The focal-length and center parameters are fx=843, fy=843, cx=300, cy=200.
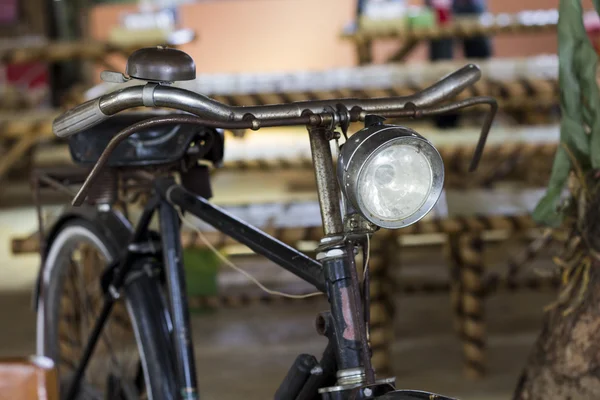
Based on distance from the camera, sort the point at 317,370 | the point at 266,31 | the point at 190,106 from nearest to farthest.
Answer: the point at 190,106
the point at 317,370
the point at 266,31

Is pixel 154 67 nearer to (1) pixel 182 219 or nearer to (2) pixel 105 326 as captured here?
(1) pixel 182 219

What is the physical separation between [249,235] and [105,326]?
0.64 m

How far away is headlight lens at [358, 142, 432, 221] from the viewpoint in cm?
89

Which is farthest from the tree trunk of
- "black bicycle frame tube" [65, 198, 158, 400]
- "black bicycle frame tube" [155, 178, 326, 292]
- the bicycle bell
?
the bicycle bell

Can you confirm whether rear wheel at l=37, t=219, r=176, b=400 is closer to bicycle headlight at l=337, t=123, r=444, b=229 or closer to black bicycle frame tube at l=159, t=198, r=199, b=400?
black bicycle frame tube at l=159, t=198, r=199, b=400

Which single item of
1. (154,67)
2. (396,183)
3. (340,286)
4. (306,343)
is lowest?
(306,343)

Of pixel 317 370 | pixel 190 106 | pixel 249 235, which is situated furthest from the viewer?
pixel 249 235

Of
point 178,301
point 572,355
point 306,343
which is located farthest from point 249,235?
point 306,343

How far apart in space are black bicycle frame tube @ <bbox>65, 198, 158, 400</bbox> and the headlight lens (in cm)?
53

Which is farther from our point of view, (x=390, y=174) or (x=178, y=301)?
(x=178, y=301)

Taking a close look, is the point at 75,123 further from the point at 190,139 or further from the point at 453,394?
the point at 453,394

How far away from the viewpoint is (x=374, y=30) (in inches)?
148

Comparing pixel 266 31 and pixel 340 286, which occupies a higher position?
pixel 266 31

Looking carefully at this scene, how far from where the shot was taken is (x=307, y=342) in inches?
107
